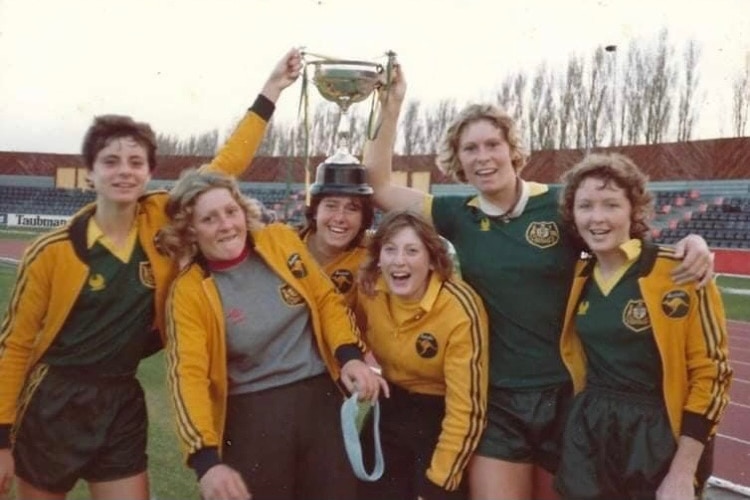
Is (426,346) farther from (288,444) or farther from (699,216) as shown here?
(699,216)

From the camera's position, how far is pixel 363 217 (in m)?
3.92

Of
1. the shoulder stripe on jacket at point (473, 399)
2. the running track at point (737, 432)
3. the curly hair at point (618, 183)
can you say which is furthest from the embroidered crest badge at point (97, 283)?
the running track at point (737, 432)

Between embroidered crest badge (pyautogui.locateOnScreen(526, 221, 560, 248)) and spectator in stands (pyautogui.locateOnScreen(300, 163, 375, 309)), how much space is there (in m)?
0.71

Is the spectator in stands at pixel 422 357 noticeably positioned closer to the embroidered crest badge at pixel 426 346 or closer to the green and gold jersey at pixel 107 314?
the embroidered crest badge at pixel 426 346

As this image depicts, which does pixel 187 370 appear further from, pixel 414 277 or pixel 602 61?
pixel 602 61

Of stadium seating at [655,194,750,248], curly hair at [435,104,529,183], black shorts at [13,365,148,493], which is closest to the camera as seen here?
black shorts at [13,365,148,493]

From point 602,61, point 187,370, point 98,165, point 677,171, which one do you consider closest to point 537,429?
point 187,370

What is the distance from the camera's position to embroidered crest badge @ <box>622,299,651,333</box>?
326 centimetres

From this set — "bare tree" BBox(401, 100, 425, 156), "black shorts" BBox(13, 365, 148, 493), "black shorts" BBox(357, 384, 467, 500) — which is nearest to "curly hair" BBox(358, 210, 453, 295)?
"black shorts" BBox(357, 384, 467, 500)

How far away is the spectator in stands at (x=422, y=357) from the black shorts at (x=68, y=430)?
1009 millimetres

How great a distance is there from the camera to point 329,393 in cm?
345

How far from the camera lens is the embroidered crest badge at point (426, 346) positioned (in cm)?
350

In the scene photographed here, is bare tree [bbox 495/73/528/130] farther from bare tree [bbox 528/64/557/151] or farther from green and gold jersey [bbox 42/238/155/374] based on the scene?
green and gold jersey [bbox 42/238/155/374]

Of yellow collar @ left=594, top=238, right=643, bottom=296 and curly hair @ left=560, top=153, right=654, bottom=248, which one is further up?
curly hair @ left=560, top=153, right=654, bottom=248
